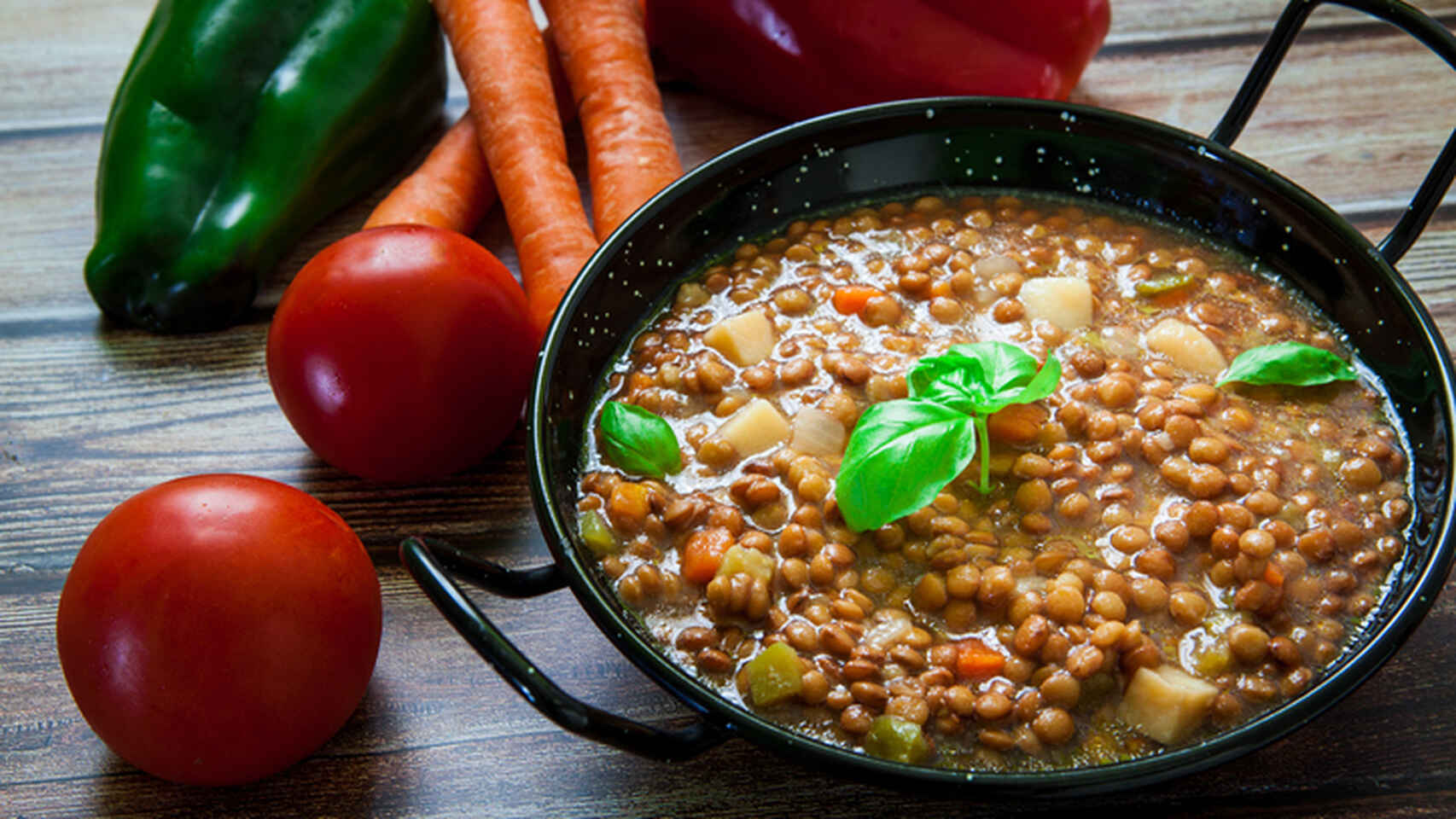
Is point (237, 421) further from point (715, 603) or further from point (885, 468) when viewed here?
point (885, 468)

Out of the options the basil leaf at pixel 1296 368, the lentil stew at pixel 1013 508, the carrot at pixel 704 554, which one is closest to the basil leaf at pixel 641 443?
the lentil stew at pixel 1013 508

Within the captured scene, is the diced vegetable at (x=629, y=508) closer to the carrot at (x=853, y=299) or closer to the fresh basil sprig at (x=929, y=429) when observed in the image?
the fresh basil sprig at (x=929, y=429)

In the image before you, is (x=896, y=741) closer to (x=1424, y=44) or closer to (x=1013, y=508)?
(x=1013, y=508)

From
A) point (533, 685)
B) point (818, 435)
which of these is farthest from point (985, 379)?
point (533, 685)

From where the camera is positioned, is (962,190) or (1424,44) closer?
(1424,44)

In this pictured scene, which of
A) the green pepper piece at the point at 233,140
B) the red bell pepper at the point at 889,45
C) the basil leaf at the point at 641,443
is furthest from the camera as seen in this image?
the red bell pepper at the point at 889,45

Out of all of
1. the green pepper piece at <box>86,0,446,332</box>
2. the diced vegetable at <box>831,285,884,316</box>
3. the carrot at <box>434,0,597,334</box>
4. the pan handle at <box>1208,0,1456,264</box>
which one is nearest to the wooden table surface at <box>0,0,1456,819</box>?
the green pepper piece at <box>86,0,446,332</box>
